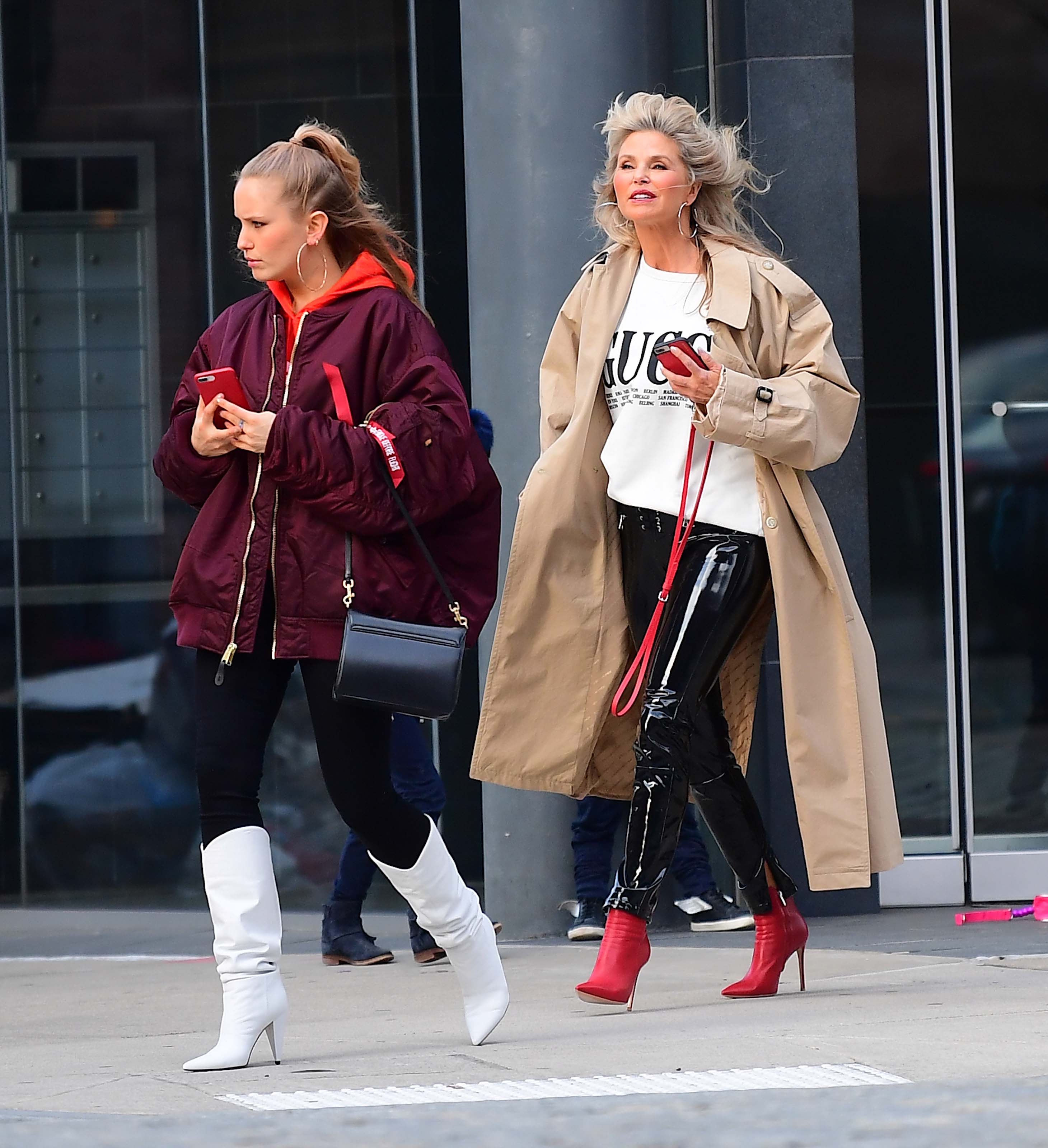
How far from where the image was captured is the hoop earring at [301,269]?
381 centimetres

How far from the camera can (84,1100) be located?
3.29m

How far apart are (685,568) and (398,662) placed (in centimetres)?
91

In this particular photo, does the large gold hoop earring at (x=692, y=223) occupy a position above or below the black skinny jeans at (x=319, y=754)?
above

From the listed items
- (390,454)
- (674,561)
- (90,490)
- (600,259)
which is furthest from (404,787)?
(90,490)

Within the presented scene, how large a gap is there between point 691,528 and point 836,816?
726 millimetres

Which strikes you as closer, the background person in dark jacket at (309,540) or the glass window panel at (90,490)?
the background person in dark jacket at (309,540)

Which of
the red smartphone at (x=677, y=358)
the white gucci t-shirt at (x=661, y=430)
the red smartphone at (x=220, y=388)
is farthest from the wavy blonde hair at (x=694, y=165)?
the red smartphone at (x=220, y=388)

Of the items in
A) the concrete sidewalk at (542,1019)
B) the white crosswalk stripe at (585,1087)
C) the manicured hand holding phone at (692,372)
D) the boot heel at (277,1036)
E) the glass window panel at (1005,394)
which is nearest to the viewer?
the white crosswalk stripe at (585,1087)

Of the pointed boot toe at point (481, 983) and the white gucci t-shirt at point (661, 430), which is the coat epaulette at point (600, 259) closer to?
the white gucci t-shirt at point (661, 430)

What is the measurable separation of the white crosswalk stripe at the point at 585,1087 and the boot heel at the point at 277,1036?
34 centimetres

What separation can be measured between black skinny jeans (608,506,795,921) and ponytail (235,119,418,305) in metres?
0.84

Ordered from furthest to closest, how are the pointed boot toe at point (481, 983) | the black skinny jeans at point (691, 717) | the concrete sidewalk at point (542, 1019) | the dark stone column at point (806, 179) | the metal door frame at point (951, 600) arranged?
the metal door frame at point (951, 600), the dark stone column at point (806, 179), the black skinny jeans at point (691, 717), the pointed boot toe at point (481, 983), the concrete sidewalk at point (542, 1019)

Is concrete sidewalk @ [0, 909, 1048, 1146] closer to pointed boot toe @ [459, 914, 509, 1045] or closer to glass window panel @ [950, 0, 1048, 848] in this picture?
pointed boot toe @ [459, 914, 509, 1045]

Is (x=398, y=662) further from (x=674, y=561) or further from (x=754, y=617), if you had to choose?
(x=754, y=617)
